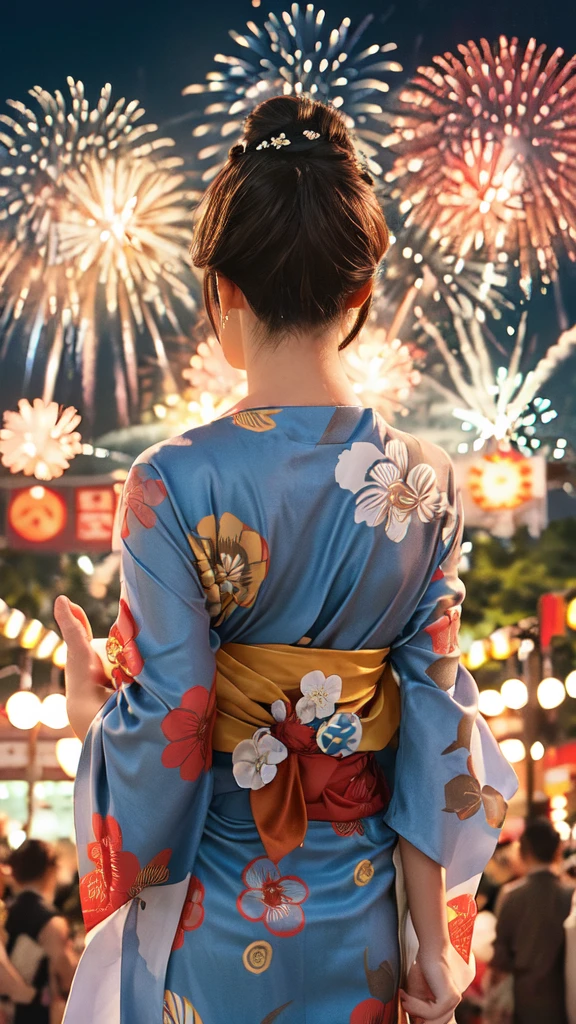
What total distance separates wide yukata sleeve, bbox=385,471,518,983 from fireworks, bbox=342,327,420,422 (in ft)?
6.35

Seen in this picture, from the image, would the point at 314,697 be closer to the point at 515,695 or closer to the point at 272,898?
the point at 272,898

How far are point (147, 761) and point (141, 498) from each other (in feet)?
0.83

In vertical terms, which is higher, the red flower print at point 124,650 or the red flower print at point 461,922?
the red flower print at point 124,650

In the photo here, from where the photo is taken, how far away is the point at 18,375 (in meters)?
→ 2.85

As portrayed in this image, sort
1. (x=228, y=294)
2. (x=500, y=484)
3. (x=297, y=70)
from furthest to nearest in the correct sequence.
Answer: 1. (x=500, y=484)
2. (x=297, y=70)
3. (x=228, y=294)

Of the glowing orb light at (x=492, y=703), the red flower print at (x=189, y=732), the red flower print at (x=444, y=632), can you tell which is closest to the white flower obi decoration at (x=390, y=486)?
the red flower print at (x=444, y=632)

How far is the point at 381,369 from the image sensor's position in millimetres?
2994

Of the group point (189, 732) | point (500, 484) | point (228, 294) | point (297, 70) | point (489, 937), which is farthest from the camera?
point (500, 484)

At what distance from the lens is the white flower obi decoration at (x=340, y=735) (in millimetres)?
994

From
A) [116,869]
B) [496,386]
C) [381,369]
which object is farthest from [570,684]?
[116,869]

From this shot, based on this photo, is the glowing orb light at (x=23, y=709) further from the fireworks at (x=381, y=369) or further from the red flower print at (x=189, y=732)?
the red flower print at (x=189, y=732)

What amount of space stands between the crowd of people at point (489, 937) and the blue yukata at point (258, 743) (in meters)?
2.02

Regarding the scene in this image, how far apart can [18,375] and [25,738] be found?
1.08m

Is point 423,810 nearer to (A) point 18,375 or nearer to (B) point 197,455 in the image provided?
(B) point 197,455
